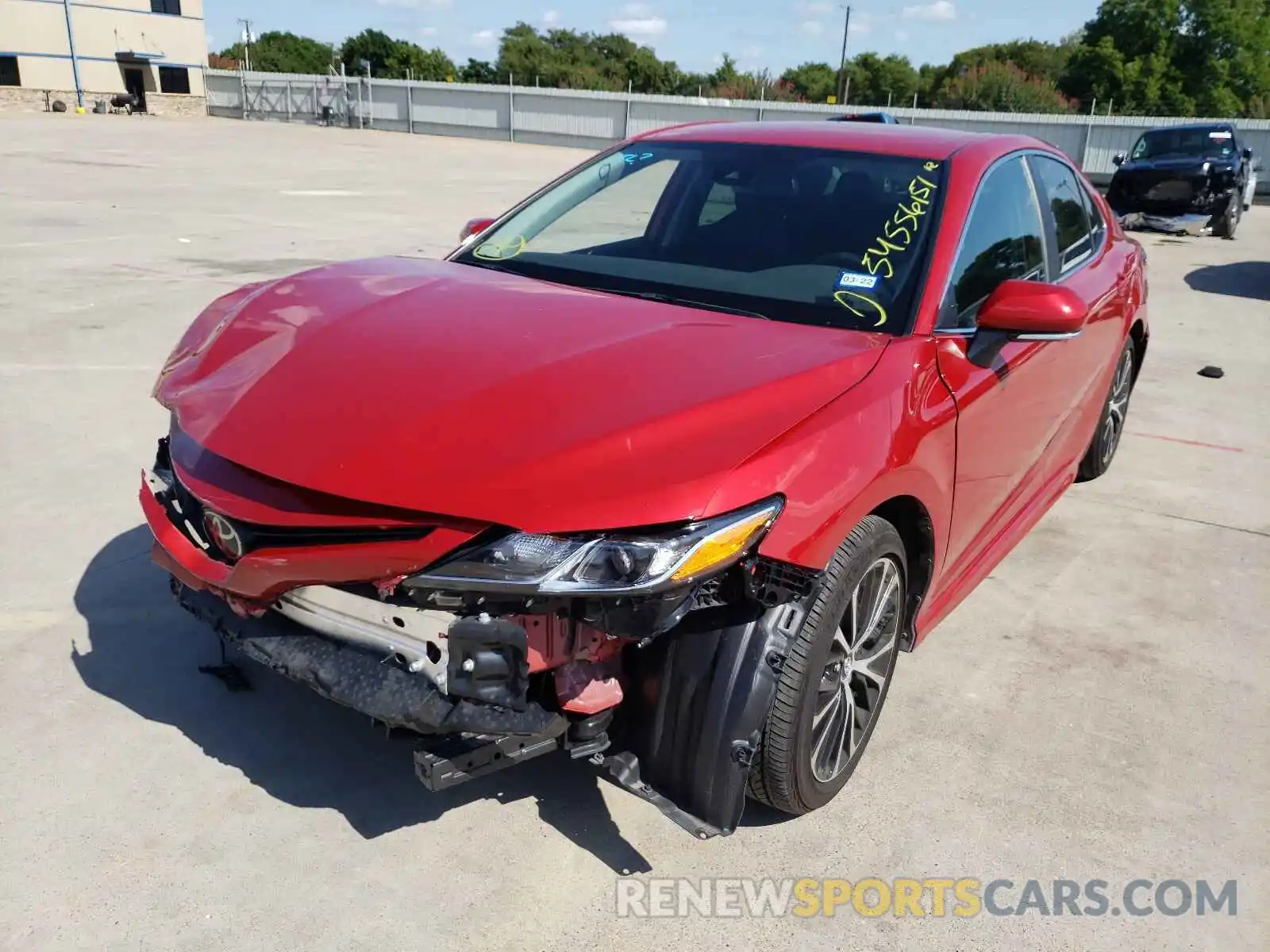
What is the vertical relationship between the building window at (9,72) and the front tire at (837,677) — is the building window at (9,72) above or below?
above

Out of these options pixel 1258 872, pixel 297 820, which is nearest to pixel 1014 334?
pixel 1258 872

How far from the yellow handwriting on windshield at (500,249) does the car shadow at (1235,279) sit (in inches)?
413

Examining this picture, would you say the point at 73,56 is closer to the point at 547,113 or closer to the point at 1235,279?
the point at 547,113

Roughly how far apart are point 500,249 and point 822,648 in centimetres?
199

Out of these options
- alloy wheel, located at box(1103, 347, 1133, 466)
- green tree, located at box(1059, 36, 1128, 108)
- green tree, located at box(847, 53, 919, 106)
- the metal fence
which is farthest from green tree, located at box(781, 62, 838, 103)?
alloy wheel, located at box(1103, 347, 1133, 466)

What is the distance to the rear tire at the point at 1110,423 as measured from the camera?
526 centimetres

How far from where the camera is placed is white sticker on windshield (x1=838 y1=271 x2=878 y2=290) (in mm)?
3058

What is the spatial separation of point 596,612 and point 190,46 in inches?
2256

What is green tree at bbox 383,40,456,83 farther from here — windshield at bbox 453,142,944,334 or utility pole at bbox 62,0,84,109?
windshield at bbox 453,142,944,334

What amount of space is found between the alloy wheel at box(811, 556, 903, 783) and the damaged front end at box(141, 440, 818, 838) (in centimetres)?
35

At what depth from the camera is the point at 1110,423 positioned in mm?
5391

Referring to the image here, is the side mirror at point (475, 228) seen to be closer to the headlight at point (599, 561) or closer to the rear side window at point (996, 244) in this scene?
the rear side window at point (996, 244)

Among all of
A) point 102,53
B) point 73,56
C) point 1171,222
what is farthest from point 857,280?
point 102,53

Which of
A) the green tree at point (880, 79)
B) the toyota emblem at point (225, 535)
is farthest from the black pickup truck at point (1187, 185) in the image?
the green tree at point (880, 79)
